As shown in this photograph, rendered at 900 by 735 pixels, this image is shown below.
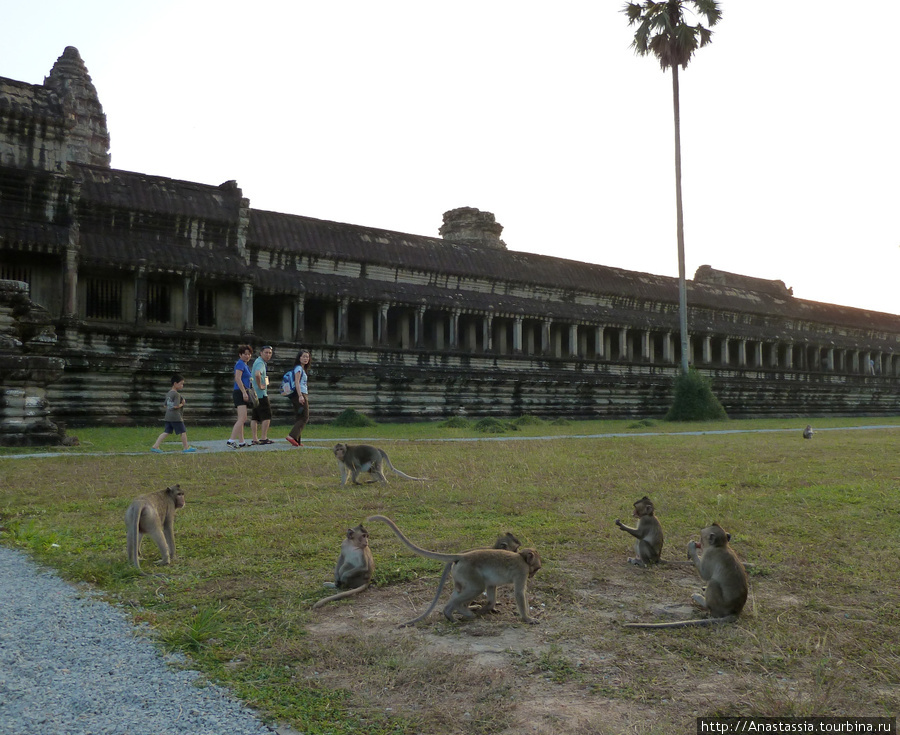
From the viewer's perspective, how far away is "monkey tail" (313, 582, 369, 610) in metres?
3.70

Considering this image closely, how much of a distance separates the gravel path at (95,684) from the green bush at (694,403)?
2593cm

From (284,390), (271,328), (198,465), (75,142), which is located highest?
(75,142)

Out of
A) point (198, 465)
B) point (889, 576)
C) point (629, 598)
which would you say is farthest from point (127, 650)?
point (198, 465)

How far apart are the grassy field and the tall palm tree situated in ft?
72.4

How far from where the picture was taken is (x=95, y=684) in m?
2.72

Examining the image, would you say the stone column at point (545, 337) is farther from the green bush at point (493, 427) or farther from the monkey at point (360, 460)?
the monkey at point (360, 460)

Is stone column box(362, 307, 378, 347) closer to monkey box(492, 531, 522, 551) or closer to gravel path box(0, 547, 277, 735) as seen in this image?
monkey box(492, 531, 522, 551)

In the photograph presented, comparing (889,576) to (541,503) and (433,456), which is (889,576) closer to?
(541,503)

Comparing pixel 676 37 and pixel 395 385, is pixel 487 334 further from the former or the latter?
pixel 676 37

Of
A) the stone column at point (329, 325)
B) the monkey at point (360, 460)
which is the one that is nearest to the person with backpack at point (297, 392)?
the monkey at point (360, 460)

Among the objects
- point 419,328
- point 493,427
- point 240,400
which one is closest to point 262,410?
point 240,400

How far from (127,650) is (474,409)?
2289cm

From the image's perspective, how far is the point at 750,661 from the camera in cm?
295

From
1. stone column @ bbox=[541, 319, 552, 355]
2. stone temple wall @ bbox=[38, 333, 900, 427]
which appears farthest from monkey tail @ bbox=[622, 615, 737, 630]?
stone column @ bbox=[541, 319, 552, 355]
